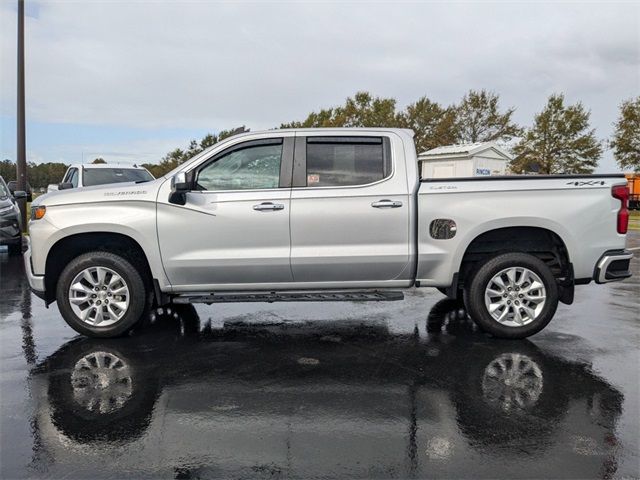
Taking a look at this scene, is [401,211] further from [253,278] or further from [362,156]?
[253,278]

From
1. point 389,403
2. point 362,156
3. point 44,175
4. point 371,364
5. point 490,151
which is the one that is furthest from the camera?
point 44,175

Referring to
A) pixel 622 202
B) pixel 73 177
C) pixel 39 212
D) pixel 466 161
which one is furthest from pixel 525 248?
pixel 466 161

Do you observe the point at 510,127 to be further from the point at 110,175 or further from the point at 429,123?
the point at 110,175

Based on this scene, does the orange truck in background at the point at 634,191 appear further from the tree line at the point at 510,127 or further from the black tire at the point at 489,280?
the black tire at the point at 489,280

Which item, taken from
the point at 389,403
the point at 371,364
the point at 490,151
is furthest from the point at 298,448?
the point at 490,151

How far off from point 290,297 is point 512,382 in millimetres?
2155

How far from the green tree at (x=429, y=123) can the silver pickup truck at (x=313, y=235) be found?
34.9m

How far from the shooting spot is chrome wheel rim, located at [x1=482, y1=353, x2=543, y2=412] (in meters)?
3.83

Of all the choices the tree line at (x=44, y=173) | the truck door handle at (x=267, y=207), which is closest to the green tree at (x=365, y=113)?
the truck door handle at (x=267, y=207)

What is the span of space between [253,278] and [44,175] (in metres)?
84.6

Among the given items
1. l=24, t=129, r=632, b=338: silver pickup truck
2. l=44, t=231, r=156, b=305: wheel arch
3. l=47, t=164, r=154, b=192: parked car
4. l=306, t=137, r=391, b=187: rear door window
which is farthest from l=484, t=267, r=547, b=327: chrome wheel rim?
l=47, t=164, r=154, b=192: parked car

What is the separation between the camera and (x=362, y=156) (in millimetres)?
5410

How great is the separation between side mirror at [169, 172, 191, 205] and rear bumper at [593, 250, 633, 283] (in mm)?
4132

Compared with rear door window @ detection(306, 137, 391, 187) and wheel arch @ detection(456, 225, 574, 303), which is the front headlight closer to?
rear door window @ detection(306, 137, 391, 187)
